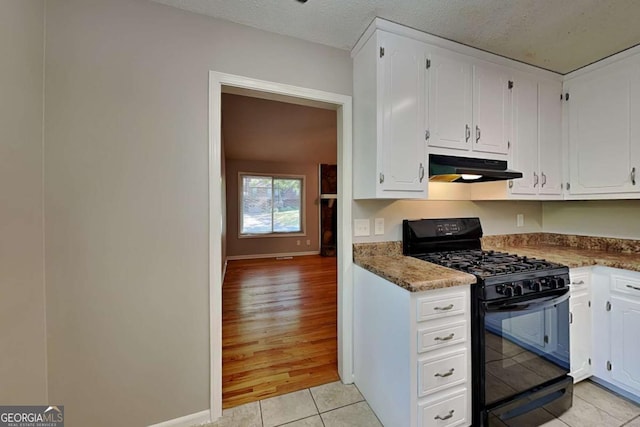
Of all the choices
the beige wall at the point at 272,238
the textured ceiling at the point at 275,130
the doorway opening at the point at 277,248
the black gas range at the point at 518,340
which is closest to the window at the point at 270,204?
the doorway opening at the point at 277,248

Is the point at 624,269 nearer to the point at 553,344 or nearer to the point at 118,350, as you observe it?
the point at 553,344

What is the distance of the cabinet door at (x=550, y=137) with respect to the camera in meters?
2.16

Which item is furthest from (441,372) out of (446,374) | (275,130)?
(275,130)

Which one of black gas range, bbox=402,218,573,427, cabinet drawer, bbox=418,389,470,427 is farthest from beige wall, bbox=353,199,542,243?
cabinet drawer, bbox=418,389,470,427

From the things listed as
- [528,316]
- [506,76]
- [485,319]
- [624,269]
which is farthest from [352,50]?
[624,269]

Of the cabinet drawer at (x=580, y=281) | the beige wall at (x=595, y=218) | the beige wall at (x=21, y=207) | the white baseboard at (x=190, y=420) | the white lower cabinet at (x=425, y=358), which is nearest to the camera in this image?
the beige wall at (x=21, y=207)

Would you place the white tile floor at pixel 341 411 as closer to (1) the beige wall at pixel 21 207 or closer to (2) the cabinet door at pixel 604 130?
(1) the beige wall at pixel 21 207

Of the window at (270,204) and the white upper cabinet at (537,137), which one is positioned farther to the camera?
the window at (270,204)

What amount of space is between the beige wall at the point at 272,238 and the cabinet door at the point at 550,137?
5.35m

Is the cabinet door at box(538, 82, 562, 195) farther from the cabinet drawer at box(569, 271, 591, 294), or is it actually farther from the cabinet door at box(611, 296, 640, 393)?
the cabinet door at box(611, 296, 640, 393)

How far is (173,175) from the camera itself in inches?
59.2

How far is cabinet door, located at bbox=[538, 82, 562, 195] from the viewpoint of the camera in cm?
216

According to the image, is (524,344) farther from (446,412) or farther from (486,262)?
(446,412)

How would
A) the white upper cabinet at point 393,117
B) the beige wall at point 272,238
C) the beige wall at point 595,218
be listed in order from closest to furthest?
1. the white upper cabinet at point 393,117
2. the beige wall at point 595,218
3. the beige wall at point 272,238
